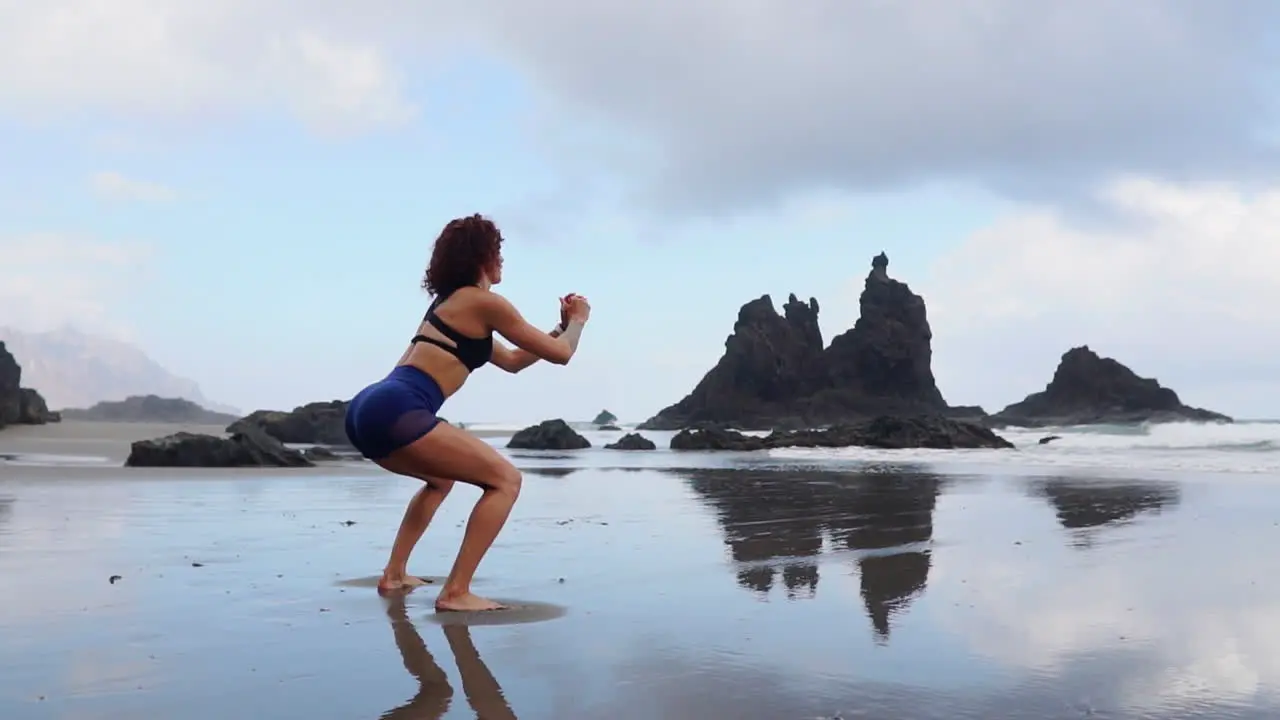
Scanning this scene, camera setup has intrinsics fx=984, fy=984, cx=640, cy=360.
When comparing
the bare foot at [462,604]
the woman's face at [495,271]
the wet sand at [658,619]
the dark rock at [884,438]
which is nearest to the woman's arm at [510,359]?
the woman's face at [495,271]

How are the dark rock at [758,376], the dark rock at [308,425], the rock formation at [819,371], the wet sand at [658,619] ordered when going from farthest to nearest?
the dark rock at [758,376]
the rock formation at [819,371]
the dark rock at [308,425]
the wet sand at [658,619]

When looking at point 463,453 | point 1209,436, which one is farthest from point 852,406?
point 463,453

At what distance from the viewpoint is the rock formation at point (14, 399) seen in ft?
105

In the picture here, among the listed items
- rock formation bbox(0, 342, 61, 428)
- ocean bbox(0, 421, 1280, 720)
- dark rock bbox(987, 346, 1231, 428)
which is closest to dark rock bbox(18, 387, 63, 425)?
rock formation bbox(0, 342, 61, 428)

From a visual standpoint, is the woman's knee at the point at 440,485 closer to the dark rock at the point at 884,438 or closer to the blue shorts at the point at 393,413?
the blue shorts at the point at 393,413

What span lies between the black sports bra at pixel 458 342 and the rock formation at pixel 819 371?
72460mm

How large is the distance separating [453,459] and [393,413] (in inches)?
13.6

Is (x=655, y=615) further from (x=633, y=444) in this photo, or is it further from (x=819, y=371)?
(x=819, y=371)

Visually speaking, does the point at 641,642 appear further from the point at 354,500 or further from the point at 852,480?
the point at 852,480

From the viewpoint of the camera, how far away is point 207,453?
51.3 feet

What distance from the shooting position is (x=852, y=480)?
14844mm

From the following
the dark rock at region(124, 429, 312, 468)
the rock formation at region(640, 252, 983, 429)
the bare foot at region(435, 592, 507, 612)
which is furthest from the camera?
the rock formation at region(640, 252, 983, 429)

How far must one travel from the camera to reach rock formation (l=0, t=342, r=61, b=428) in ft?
105

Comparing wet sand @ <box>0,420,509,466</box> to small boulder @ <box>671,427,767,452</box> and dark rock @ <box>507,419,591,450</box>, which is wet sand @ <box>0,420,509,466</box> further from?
small boulder @ <box>671,427,767,452</box>
